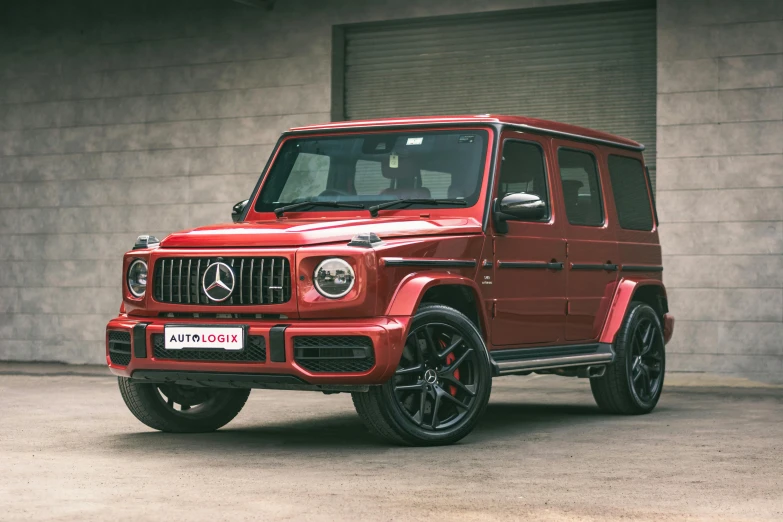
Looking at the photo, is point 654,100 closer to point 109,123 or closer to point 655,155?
point 655,155

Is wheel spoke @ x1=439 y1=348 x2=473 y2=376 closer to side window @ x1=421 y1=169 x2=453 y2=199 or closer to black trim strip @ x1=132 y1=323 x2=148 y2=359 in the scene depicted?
side window @ x1=421 y1=169 x2=453 y2=199

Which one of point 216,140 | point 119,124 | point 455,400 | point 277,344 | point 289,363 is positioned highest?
point 119,124

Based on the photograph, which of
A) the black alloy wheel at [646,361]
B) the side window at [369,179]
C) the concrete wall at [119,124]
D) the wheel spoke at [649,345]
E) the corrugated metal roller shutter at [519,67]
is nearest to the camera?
the side window at [369,179]

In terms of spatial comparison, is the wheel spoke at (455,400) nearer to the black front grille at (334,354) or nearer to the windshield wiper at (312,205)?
the black front grille at (334,354)

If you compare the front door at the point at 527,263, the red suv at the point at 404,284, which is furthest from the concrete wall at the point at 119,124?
the front door at the point at 527,263

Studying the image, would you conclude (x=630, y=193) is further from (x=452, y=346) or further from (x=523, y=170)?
(x=452, y=346)

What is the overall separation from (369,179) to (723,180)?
19.0 feet

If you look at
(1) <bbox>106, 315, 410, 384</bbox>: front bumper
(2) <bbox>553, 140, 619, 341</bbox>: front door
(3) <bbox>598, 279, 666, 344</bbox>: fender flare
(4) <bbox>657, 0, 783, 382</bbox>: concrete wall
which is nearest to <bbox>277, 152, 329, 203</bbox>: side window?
(1) <bbox>106, 315, 410, 384</bbox>: front bumper

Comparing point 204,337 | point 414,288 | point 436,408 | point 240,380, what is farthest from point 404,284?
point 204,337

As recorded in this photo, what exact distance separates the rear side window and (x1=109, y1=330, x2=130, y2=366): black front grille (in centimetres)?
396

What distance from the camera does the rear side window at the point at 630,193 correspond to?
10.1 m

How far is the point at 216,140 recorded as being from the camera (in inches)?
616

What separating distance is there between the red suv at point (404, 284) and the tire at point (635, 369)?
14 millimetres

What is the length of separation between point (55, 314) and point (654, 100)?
7.66m
